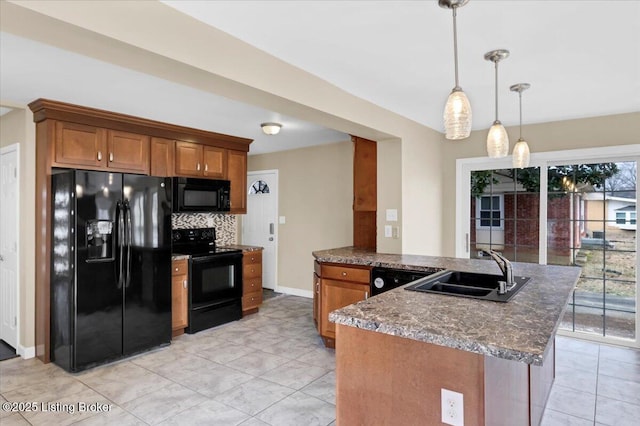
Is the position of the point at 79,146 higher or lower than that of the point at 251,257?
higher

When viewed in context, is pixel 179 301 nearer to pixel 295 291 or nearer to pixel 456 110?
pixel 295 291

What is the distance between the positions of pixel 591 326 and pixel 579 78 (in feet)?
8.32

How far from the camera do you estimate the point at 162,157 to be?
13.7 feet

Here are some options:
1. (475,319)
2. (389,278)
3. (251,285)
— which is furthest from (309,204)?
(475,319)

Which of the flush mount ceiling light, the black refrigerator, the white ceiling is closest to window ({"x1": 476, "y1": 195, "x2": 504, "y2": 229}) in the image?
the white ceiling

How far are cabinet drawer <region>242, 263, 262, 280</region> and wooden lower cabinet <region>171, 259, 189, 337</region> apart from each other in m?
0.81

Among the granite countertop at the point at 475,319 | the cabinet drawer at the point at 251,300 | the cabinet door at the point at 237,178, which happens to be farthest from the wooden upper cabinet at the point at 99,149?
the granite countertop at the point at 475,319

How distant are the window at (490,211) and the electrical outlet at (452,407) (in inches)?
135

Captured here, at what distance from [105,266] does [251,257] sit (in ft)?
6.10

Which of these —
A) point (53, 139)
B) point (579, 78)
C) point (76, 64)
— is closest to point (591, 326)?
point (579, 78)

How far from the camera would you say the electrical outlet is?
1340mm

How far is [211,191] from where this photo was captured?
178 inches

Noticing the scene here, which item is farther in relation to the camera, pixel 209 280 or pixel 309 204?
pixel 309 204

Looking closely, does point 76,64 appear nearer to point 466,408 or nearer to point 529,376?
point 466,408
